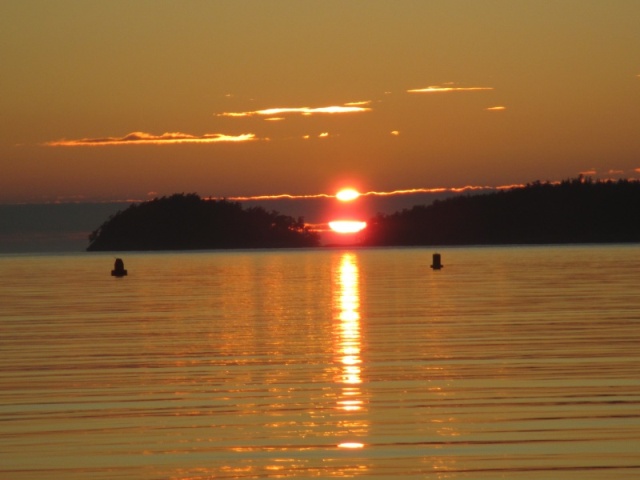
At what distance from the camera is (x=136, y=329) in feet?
99.8

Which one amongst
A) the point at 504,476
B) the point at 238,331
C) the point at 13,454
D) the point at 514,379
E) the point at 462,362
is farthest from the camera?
the point at 238,331

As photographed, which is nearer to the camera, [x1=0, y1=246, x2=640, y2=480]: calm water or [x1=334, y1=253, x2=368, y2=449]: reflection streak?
[x1=0, y1=246, x2=640, y2=480]: calm water

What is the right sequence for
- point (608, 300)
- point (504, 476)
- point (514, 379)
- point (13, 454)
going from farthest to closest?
point (608, 300), point (514, 379), point (13, 454), point (504, 476)

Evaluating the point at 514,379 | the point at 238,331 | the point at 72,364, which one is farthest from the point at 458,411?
the point at 238,331

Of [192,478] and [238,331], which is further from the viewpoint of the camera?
[238,331]

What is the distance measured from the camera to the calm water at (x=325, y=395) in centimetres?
1234

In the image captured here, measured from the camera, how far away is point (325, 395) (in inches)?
677

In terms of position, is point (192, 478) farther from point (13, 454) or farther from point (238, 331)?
point (238, 331)

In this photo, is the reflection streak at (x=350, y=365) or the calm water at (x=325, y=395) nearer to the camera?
the calm water at (x=325, y=395)

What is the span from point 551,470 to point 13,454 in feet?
18.8

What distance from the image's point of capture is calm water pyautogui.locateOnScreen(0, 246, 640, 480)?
40.5 ft

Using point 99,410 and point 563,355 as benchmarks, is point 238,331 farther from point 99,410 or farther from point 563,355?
point 99,410

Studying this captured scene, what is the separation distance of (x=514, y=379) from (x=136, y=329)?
558 inches

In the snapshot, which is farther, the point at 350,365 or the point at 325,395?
the point at 350,365
